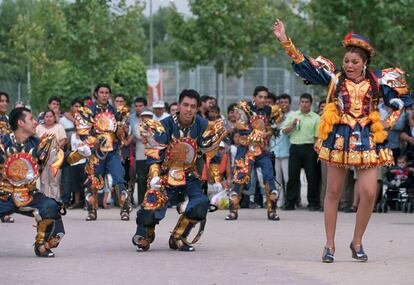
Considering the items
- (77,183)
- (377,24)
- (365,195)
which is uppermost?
(377,24)

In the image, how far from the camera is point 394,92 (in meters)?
10.4

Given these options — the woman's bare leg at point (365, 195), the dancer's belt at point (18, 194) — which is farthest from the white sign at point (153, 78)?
the woman's bare leg at point (365, 195)

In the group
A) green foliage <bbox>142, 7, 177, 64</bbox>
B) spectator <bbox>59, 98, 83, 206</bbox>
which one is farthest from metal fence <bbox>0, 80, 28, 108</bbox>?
spectator <bbox>59, 98, 83, 206</bbox>

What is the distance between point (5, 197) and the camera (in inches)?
433

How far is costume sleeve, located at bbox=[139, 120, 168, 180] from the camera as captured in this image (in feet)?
37.6

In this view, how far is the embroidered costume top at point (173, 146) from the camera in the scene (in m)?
11.5

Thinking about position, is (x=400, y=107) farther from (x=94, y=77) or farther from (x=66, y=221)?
(x=94, y=77)

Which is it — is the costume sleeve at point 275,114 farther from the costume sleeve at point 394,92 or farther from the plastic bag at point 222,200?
the costume sleeve at point 394,92

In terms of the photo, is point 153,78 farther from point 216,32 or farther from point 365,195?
point 365,195

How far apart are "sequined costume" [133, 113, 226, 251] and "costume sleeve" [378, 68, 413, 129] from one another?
205cm

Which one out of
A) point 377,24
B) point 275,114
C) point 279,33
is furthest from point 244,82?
point 279,33

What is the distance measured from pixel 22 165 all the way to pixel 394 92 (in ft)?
12.2

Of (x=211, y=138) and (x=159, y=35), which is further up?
(x=159, y=35)

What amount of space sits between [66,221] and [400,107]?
6.81m
